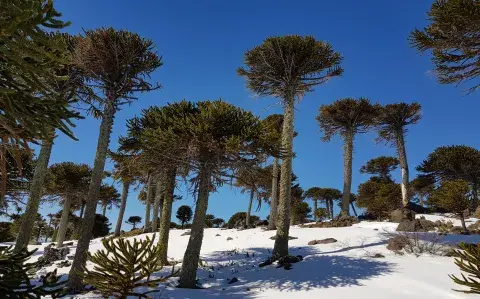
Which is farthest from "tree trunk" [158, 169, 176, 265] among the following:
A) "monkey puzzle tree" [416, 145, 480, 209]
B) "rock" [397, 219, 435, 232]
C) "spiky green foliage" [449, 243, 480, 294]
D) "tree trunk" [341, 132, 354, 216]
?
"monkey puzzle tree" [416, 145, 480, 209]

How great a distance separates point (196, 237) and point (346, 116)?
13.9m

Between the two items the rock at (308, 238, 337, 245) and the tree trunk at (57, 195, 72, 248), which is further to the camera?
the tree trunk at (57, 195, 72, 248)

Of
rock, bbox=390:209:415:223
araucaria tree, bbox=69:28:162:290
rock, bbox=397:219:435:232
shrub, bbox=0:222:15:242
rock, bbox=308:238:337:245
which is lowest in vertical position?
shrub, bbox=0:222:15:242

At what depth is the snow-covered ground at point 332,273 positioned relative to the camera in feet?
25.1

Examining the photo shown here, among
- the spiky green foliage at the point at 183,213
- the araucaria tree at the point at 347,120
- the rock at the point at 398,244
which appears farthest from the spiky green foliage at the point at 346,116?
the spiky green foliage at the point at 183,213

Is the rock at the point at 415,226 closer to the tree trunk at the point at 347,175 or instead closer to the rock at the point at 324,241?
the rock at the point at 324,241

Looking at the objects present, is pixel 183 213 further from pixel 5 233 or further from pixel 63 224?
pixel 5 233

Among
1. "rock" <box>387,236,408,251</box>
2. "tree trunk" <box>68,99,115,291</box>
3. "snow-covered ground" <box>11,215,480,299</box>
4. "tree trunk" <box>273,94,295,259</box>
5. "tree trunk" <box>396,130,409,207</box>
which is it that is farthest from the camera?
"tree trunk" <box>396,130,409,207</box>

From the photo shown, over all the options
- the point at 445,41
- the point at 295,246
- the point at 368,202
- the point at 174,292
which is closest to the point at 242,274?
the point at 174,292

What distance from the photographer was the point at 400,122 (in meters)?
23.3

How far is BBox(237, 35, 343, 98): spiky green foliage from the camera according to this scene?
43.0 ft

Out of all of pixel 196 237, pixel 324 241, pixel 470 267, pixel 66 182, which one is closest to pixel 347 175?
pixel 324 241

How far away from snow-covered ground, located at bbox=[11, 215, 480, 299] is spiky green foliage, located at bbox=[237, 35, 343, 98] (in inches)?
266

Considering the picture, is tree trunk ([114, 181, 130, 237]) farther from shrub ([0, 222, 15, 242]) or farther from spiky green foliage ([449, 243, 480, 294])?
spiky green foliage ([449, 243, 480, 294])
